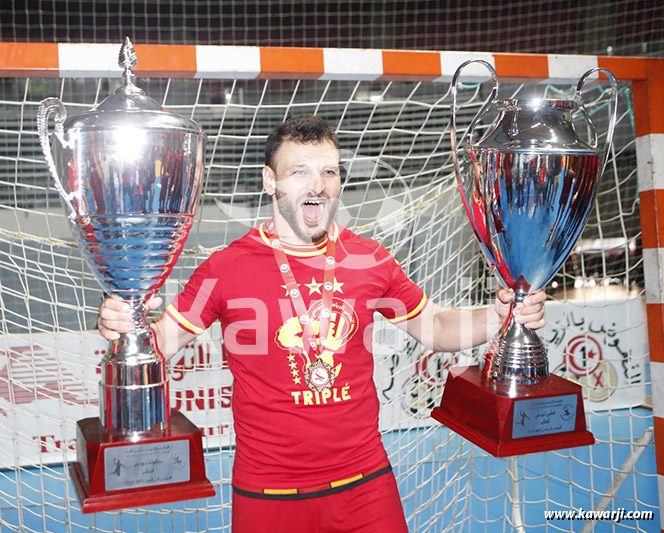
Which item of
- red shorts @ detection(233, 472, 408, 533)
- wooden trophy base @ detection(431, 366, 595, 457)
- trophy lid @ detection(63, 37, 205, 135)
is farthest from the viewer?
red shorts @ detection(233, 472, 408, 533)

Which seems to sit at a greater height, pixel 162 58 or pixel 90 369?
pixel 162 58

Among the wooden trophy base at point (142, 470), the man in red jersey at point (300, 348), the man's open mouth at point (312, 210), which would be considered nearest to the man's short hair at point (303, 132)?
the man in red jersey at point (300, 348)

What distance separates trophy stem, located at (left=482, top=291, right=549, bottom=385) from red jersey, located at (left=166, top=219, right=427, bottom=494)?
0.37 metres

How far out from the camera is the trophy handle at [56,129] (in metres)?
0.92

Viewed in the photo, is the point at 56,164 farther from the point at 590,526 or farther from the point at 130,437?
the point at 590,526

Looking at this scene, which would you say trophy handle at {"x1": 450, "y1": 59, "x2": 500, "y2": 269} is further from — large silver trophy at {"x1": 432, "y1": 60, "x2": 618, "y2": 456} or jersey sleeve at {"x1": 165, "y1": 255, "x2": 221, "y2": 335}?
jersey sleeve at {"x1": 165, "y1": 255, "x2": 221, "y2": 335}

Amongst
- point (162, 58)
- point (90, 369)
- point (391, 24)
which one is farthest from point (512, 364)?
point (391, 24)

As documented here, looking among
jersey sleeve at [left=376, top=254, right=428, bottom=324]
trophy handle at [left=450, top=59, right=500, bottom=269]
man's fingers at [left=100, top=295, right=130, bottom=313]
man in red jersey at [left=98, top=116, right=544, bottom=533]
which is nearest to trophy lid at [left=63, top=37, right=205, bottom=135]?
man's fingers at [left=100, top=295, right=130, bottom=313]

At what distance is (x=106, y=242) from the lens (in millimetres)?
950

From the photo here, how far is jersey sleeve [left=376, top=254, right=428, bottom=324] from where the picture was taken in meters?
1.62

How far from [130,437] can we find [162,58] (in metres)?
0.84

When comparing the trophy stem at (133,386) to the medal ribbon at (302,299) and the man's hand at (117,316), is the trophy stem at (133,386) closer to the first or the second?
the man's hand at (117,316)

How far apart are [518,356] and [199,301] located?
2.32ft

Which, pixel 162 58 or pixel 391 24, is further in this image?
pixel 391 24
